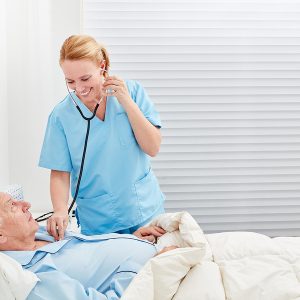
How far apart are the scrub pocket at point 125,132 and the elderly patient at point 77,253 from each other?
1.55ft

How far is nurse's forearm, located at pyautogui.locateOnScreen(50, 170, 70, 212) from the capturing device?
228 cm

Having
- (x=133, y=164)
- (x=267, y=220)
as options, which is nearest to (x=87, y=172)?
(x=133, y=164)

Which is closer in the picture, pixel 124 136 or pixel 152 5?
pixel 124 136

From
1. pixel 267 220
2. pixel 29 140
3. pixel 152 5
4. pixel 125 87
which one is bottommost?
pixel 267 220

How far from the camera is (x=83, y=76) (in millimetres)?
2178

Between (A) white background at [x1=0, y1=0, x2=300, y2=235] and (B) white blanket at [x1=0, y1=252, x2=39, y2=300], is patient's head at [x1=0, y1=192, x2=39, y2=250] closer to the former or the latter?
(B) white blanket at [x1=0, y1=252, x2=39, y2=300]

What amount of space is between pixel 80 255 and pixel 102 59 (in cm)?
82

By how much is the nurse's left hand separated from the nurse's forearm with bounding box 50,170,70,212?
425 mm

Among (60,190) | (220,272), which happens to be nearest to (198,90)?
(60,190)

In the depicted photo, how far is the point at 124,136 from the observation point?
236cm

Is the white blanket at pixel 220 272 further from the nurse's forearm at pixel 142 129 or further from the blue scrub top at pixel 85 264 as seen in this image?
the nurse's forearm at pixel 142 129

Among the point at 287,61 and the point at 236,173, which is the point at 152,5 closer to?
the point at 287,61

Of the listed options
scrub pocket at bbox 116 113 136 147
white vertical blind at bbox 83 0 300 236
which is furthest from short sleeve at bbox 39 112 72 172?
white vertical blind at bbox 83 0 300 236

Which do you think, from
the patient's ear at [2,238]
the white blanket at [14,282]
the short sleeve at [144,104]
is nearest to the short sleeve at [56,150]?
the short sleeve at [144,104]
